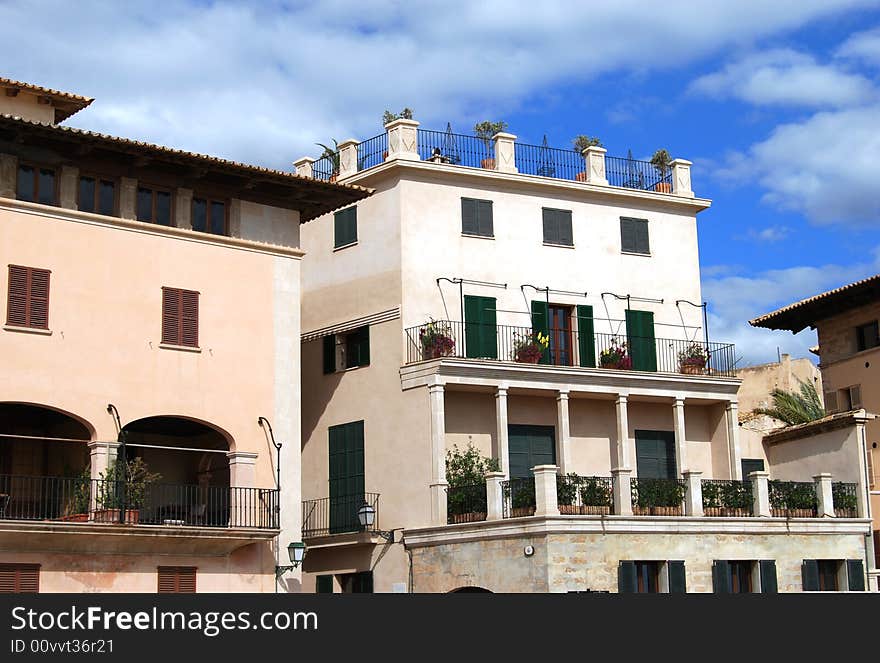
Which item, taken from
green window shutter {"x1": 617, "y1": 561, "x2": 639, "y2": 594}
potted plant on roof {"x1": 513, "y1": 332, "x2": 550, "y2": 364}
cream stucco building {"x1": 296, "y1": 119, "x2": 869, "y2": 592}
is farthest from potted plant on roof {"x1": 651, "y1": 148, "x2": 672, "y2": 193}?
green window shutter {"x1": 617, "y1": 561, "x2": 639, "y2": 594}

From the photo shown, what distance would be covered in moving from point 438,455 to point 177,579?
8142 mm

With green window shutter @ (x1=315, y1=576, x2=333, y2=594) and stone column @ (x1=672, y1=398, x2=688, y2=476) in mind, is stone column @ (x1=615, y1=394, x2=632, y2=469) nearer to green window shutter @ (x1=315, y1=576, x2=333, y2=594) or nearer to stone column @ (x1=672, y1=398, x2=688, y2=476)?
stone column @ (x1=672, y1=398, x2=688, y2=476)

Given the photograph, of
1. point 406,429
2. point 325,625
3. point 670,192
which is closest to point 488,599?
point 325,625

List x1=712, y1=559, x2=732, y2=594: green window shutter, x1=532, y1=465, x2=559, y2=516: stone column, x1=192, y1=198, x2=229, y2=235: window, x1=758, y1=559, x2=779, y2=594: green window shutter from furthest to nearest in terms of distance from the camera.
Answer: x1=758, y1=559, x2=779, y2=594: green window shutter < x1=712, y1=559, x2=732, y2=594: green window shutter < x1=532, y1=465, x2=559, y2=516: stone column < x1=192, y1=198, x2=229, y2=235: window

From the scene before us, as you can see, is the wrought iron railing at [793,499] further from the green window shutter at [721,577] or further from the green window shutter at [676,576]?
the green window shutter at [676,576]

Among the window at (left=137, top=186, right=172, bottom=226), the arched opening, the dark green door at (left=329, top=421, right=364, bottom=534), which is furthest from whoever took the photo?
the dark green door at (left=329, top=421, right=364, bottom=534)

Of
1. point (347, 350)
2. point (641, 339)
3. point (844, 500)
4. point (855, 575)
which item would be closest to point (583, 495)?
point (641, 339)

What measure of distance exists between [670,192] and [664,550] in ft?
40.8

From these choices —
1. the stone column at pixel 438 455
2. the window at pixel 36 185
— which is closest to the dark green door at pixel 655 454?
the stone column at pixel 438 455

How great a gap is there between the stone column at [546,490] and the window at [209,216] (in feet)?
30.8

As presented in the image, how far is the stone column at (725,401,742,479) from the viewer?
4034 cm

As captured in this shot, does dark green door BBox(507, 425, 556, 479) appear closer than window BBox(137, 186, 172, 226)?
No

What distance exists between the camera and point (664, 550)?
34.7 m

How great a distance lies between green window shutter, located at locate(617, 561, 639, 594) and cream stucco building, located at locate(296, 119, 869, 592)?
67 mm
